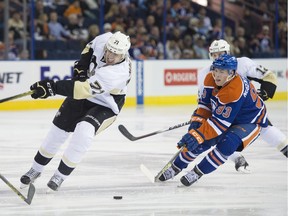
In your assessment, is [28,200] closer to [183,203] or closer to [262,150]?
[183,203]

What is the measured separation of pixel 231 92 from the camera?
5.65m

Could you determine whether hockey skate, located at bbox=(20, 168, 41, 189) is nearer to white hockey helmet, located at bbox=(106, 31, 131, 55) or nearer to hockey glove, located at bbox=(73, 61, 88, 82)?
hockey glove, located at bbox=(73, 61, 88, 82)

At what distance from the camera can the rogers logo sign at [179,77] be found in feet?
44.9

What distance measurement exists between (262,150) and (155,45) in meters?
6.12

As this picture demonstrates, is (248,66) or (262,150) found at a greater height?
(248,66)

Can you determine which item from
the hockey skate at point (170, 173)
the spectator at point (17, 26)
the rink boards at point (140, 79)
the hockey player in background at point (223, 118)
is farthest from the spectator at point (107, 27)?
the hockey player in background at point (223, 118)

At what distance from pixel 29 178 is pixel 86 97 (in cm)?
82

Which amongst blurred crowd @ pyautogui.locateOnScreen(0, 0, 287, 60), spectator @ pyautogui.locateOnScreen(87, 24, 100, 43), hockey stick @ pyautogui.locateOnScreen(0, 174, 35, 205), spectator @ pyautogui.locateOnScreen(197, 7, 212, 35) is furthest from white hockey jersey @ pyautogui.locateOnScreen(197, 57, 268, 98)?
spectator @ pyautogui.locateOnScreen(197, 7, 212, 35)

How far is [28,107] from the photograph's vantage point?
1241cm

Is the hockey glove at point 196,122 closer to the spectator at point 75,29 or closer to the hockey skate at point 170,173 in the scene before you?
the hockey skate at point 170,173

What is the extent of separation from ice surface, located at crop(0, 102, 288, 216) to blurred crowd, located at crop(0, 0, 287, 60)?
3.53 m

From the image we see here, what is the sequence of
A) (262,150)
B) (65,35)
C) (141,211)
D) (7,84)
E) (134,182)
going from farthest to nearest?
(65,35), (7,84), (262,150), (134,182), (141,211)

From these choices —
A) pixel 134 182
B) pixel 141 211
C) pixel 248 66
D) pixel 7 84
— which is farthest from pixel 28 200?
pixel 7 84

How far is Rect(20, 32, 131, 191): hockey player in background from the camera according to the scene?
5.46m
